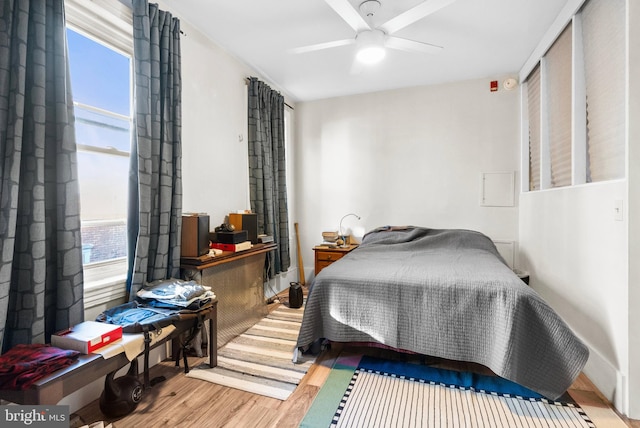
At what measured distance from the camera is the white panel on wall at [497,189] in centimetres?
358

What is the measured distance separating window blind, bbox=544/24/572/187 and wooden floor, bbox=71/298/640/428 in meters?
1.56

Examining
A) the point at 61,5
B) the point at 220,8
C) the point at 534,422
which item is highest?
the point at 220,8

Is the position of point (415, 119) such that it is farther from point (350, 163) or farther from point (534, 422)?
point (534, 422)

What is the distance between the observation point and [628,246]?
1.60 metres

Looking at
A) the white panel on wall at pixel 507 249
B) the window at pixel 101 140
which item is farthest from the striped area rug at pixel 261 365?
the white panel on wall at pixel 507 249

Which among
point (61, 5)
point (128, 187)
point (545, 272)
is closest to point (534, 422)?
point (545, 272)

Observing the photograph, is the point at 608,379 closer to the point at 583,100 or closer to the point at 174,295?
the point at 583,100

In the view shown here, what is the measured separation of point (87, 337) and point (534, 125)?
3963 millimetres

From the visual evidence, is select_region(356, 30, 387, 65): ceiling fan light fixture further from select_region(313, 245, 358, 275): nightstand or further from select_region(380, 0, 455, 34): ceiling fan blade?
select_region(313, 245, 358, 275): nightstand

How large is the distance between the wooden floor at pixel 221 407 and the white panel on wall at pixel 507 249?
5.79 ft

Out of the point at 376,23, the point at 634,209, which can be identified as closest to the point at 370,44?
the point at 376,23

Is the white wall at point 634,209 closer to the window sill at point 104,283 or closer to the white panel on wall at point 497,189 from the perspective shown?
the white panel on wall at point 497,189

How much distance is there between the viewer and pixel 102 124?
194 cm

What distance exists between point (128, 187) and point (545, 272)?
3280 mm
